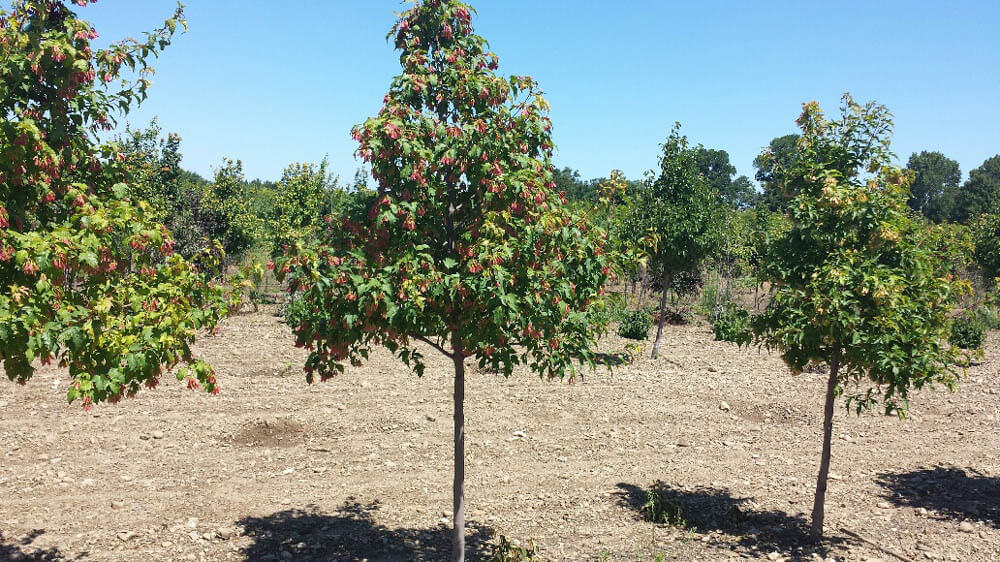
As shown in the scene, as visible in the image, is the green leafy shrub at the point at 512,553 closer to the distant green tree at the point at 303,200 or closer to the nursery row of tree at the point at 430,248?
the nursery row of tree at the point at 430,248

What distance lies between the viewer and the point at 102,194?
17.8ft

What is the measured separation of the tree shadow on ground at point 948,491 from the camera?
8352 millimetres

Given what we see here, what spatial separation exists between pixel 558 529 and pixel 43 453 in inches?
293

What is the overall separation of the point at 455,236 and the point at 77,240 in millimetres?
2982

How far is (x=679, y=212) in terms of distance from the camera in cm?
1684

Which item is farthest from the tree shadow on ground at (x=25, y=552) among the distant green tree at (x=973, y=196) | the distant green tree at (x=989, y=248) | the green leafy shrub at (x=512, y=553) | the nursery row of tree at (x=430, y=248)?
the distant green tree at (x=973, y=196)

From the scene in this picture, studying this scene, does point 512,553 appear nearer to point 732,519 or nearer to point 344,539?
point 344,539

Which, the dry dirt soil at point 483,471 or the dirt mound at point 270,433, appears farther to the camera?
the dirt mound at point 270,433

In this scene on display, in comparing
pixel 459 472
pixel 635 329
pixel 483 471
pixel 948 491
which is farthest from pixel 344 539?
Result: pixel 635 329

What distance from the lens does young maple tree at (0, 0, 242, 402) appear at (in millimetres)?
4125

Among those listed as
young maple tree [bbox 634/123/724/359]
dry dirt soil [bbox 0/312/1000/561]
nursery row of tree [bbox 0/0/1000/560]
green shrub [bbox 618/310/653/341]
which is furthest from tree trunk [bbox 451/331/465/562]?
green shrub [bbox 618/310/653/341]

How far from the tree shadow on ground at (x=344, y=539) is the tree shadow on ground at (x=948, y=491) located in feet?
19.7

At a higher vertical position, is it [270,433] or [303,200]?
[303,200]

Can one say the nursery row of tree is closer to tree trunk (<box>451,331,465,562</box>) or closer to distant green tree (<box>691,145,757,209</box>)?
tree trunk (<box>451,331,465,562</box>)
